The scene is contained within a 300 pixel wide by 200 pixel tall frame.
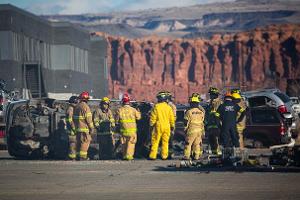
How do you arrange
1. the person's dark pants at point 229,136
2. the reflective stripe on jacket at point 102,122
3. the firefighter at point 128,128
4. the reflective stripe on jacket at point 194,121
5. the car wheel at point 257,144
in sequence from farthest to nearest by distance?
the car wheel at point 257,144, the reflective stripe on jacket at point 102,122, the firefighter at point 128,128, the reflective stripe on jacket at point 194,121, the person's dark pants at point 229,136

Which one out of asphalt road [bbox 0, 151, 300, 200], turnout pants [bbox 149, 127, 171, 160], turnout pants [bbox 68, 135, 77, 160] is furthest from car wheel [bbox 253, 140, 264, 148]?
turnout pants [bbox 68, 135, 77, 160]

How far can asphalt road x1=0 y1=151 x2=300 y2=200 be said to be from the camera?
10633 millimetres

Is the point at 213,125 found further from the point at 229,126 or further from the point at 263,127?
Result: the point at 263,127

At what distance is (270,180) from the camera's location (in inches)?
484

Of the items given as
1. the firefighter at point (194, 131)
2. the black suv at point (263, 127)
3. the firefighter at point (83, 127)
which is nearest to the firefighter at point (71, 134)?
the firefighter at point (83, 127)

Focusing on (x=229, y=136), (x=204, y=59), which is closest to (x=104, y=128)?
(x=229, y=136)

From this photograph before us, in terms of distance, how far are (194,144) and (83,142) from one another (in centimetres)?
298

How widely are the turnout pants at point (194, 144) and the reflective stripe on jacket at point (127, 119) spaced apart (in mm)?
1538

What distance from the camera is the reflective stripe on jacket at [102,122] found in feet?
59.0

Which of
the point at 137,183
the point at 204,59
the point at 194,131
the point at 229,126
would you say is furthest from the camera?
the point at 204,59

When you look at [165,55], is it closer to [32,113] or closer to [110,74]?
[110,74]

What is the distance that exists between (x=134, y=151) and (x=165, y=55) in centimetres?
8603

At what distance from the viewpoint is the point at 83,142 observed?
57.0 ft

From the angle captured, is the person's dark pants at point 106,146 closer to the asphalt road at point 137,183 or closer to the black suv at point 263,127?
the asphalt road at point 137,183
